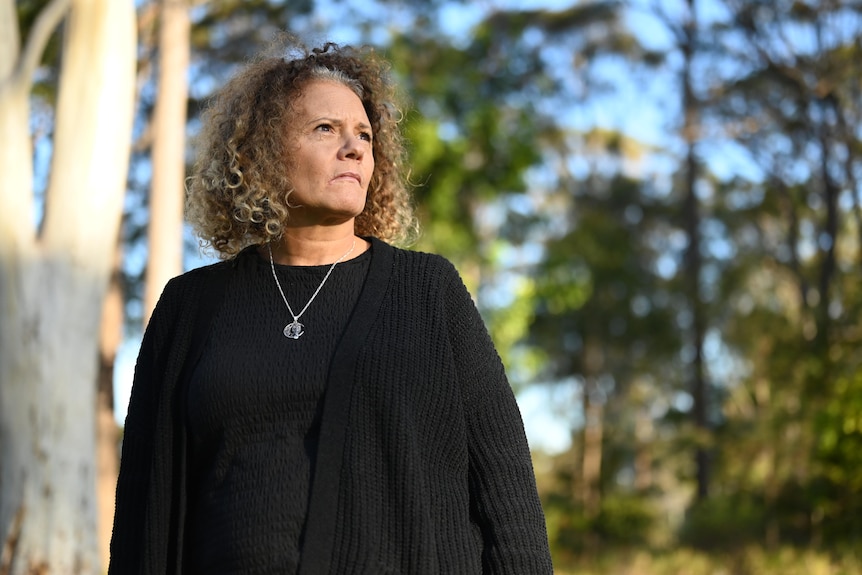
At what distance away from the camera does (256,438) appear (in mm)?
2332

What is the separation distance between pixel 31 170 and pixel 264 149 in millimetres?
5834

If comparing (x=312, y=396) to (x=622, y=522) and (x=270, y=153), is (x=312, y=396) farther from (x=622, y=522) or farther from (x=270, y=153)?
(x=622, y=522)

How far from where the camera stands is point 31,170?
8.08 m

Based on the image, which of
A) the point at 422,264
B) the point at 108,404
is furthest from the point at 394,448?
the point at 108,404

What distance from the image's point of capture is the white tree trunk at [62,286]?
24.7 ft

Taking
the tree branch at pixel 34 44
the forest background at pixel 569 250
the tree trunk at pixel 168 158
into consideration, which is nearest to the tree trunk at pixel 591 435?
the forest background at pixel 569 250

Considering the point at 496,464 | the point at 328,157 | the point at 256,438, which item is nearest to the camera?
the point at 256,438

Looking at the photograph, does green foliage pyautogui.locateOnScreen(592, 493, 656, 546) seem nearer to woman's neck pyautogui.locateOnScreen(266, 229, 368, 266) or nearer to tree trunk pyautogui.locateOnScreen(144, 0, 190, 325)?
tree trunk pyautogui.locateOnScreen(144, 0, 190, 325)

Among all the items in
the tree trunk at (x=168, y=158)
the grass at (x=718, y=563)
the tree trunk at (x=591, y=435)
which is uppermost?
the tree trunk at (x=168, y=158)

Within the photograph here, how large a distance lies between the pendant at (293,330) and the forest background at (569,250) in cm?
93

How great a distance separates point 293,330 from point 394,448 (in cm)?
33

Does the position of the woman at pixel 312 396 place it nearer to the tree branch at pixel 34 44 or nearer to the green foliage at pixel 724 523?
the tree branch at pixel 34 44

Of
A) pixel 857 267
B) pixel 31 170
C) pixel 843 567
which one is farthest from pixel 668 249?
pixel 31 170

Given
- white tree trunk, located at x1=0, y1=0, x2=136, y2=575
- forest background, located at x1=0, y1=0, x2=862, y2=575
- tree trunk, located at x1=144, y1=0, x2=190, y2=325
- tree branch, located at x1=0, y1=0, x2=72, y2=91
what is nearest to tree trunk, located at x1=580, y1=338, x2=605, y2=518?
forest background, located at x1=0, y1=0, x2=862, y2=575
